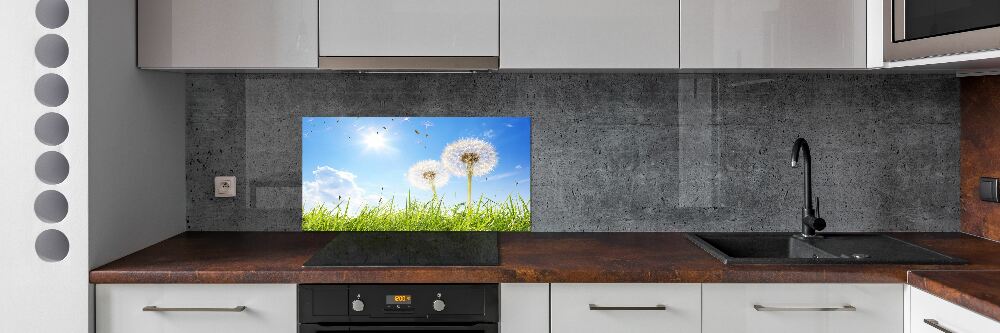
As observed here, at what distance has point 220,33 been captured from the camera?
2152 mm

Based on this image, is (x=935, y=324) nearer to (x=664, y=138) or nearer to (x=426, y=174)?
(x=664, y=138)

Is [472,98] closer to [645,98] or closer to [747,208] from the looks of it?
[645,98]

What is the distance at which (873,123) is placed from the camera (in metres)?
2.53

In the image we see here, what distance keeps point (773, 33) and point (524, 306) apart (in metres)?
1.10

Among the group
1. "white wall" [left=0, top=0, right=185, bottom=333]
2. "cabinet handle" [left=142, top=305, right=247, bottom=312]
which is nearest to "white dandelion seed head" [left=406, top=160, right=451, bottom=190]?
"cabinet handle" [left=142, top=305, right=247, bottom=312]

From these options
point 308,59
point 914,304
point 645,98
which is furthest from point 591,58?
point 914,304

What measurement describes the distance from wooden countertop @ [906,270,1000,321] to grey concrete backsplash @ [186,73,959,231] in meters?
0.74

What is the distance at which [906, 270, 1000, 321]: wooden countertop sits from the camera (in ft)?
5.00

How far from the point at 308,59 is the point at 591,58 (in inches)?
33.0

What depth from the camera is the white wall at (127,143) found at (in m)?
1.94
